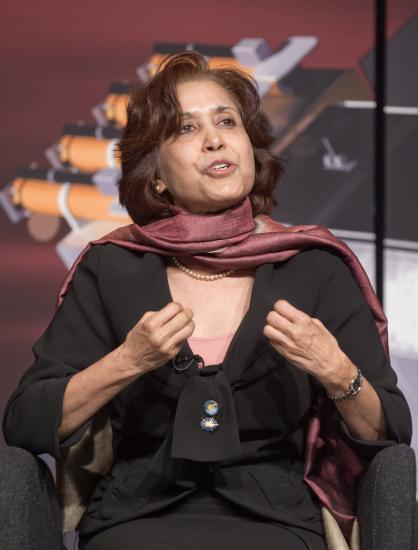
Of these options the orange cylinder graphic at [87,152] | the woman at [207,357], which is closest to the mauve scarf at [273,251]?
the woman at [207,357]

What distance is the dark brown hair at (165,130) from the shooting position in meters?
2.12

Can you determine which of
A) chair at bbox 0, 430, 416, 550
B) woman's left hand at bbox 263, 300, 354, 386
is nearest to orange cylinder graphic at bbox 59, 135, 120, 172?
chair at bbox 0, 430, 416, 550

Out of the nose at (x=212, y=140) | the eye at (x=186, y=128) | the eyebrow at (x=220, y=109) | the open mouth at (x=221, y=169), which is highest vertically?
the eyebrow at (x=220, y=109)

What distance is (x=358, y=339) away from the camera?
6.65 ft

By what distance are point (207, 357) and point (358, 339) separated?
294 millimetres

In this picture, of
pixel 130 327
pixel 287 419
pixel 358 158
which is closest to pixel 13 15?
pixel 358 158

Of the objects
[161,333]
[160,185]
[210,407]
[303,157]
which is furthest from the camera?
[303,157]

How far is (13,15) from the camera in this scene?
341 cm

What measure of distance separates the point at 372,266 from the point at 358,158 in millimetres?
349

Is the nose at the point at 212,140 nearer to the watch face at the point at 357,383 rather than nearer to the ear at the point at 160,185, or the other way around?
→ the ear at the point at 160,185

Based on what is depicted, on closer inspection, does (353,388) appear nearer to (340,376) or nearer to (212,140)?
(340,376)

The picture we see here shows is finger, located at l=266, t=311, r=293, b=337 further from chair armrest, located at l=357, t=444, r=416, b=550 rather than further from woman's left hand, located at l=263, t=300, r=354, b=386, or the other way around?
chair armrest, located at l=357, t=444, r=416, b=550

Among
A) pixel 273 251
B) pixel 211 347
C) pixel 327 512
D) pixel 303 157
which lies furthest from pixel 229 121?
pixel 303 157

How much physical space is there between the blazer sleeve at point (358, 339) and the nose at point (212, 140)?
30cm
